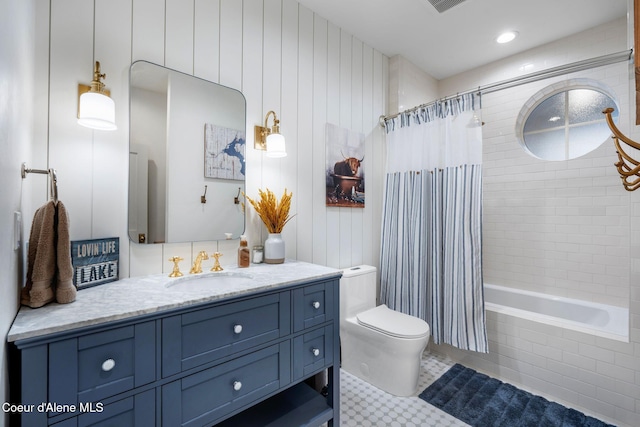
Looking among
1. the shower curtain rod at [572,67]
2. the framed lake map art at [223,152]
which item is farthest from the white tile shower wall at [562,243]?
the framed lake map art at [223,152]

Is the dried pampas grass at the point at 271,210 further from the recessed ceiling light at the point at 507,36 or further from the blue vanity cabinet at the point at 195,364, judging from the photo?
the recessed ceiling light at the point at 507,36

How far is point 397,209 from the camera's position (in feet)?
8.37

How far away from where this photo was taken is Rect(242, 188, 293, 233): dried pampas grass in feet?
5.98

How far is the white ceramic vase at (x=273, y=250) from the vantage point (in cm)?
178

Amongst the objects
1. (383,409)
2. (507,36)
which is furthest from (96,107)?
(507,36)

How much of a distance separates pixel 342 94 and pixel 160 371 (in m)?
2.20

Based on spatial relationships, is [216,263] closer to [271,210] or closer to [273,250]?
[273,250]

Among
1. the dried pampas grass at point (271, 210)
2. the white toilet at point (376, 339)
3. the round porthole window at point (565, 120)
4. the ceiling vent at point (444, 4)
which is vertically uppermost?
the ceiling vent at point (444, 4)

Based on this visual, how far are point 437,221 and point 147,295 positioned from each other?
6.59 feet

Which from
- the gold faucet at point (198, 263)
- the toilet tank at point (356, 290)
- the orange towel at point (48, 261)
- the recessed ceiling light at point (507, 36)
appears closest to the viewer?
the orange towel at point (48, 261)

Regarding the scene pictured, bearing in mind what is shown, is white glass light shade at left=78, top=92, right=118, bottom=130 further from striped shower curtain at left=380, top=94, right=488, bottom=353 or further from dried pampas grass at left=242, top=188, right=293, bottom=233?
striped shower curtain at left=380, top=94, right=488, bottom=353

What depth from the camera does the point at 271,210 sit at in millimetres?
1828

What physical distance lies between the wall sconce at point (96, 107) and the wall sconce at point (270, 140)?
2.60 feet

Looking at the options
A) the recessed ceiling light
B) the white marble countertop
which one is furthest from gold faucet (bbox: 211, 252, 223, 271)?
the recessed ceiling light
